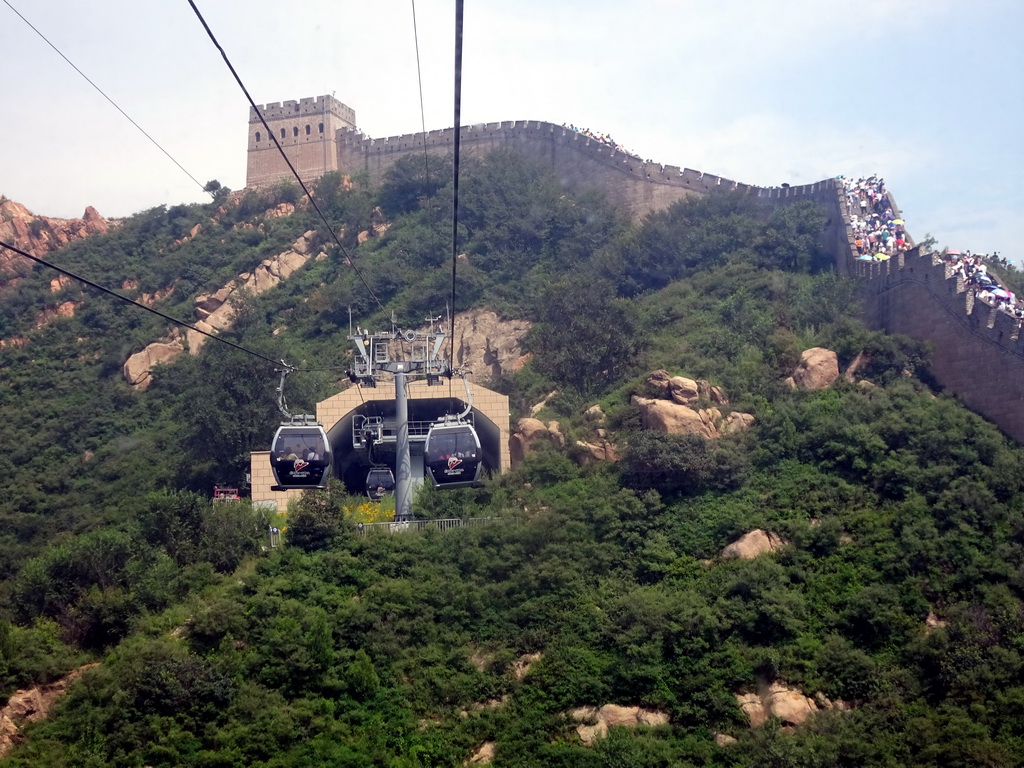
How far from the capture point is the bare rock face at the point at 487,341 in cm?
3500

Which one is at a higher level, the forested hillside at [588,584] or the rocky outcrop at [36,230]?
the rocky outcrop at [36,230]

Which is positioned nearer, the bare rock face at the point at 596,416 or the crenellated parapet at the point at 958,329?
the crenellated parapet at the point at 958,329

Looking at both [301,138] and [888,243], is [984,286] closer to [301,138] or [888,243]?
[888,243]

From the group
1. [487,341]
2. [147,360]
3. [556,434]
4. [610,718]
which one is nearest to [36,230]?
[147,360]

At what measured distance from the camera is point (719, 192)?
39.6 meters

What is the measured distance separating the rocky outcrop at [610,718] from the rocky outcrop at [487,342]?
1628 centimetres

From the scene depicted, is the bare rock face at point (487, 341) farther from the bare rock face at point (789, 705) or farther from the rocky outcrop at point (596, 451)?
the bare rock face at point (789, 705)

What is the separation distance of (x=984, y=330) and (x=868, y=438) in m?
3.74

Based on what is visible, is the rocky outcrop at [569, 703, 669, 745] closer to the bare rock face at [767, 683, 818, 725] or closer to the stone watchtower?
the bare rock face at [767, 683, 818, 725]

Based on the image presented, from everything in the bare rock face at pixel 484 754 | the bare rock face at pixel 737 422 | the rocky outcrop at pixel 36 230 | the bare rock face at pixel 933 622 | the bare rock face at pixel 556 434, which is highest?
the rocky outcrop at pixel 36 230

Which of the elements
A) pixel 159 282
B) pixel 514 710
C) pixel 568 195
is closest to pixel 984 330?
pixel 514 710

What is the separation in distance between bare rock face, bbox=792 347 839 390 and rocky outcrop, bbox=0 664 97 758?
1573 cm

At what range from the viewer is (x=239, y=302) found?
39.8 meters

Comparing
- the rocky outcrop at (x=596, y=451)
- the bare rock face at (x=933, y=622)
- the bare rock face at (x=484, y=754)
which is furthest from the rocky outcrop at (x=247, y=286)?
the bare rock face at (x=933, y=622)
